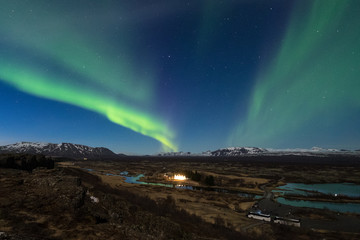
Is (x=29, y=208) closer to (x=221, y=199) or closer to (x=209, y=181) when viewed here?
(x=221, y=199)

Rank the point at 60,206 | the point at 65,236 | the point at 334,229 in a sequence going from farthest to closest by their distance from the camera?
the point at 334,229 → the point at 60,206 → the point at 65,236

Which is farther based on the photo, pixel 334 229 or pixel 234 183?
pixel 234 183

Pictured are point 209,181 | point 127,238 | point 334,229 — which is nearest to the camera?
point 127,238

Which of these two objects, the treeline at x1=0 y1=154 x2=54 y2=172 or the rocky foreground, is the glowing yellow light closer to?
the treeline at x1=0 y1=154 x2=54 y2=172

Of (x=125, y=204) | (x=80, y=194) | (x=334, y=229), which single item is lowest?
(x=334, y=229)

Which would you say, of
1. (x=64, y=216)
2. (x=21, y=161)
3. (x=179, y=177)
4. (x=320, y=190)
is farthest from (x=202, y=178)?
(x=64, y=216)

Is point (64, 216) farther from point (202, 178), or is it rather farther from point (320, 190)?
point (320, 190)

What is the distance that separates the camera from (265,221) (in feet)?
123

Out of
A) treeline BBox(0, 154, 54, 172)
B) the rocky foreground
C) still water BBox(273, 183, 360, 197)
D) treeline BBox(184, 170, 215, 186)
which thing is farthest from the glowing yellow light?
the rocky foreground

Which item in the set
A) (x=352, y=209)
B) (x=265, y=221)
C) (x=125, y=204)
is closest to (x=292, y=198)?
(x=352, y=209)

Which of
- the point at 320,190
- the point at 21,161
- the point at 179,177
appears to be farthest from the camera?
the point at 179,177

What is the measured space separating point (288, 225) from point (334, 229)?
10.3 metres

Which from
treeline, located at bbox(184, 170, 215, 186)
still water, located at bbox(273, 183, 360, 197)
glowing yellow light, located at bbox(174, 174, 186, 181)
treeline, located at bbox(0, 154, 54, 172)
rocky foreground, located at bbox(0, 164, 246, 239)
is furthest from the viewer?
glowing yellow light, located at bbox(174, 174, 186, 181)

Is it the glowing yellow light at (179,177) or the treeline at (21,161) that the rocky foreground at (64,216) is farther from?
the glowing yellow light at (179,177)
